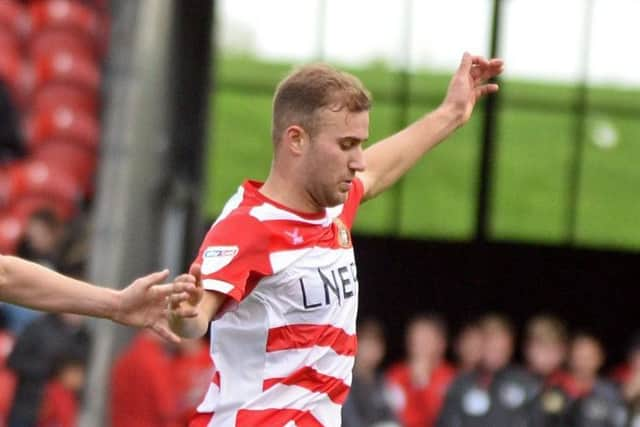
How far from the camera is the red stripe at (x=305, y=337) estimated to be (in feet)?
19.1

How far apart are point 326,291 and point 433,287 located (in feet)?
32.1

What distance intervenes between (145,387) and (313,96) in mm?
6093

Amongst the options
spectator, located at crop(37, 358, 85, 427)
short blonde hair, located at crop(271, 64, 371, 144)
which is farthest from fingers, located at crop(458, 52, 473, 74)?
spectator, located at crop(37, 358, 85, 427)

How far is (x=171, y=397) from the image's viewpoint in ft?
38.0

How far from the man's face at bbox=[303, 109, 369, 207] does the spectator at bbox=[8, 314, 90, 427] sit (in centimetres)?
494

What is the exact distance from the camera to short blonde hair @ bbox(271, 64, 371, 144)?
584cm

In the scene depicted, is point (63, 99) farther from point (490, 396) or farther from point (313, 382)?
point (313, 382)

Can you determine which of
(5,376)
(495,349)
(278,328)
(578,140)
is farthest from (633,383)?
(278,328)

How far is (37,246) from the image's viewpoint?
36.8 ft

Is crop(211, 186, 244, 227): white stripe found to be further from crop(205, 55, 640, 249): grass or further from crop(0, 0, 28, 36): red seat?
crop(205, 55, 640, 249): grass

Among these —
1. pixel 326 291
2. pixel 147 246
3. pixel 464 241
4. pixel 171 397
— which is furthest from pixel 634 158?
pixel 326 291

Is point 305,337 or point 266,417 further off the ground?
point 305,337

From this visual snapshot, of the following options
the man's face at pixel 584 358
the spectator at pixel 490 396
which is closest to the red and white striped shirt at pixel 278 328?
the spectator at pixel 490 396

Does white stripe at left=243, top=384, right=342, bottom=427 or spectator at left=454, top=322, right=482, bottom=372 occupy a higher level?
white stripe at left=243, top=384, right=342, bottom=427
